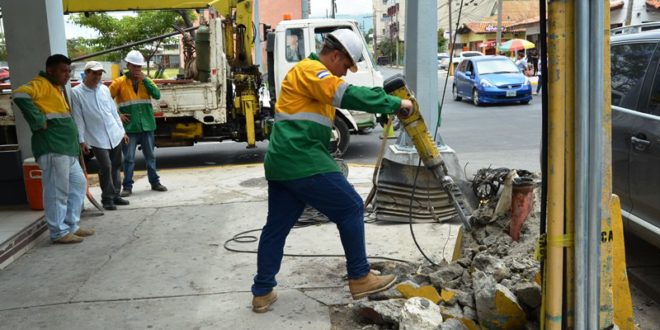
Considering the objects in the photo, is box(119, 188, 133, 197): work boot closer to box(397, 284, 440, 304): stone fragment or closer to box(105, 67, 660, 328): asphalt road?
box(105, 67, 660, 328): asphalt road

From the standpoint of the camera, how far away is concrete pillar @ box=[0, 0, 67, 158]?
6348 millimetres

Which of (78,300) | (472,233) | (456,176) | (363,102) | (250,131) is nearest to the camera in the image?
(363,102)

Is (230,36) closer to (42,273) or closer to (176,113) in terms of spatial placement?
(176,113)

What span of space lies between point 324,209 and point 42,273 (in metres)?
2.64

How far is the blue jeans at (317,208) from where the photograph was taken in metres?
3.80

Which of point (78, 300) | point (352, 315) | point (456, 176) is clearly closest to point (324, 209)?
point (352, 315)

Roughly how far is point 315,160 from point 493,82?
638 inches

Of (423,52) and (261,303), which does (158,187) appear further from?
(261,303)

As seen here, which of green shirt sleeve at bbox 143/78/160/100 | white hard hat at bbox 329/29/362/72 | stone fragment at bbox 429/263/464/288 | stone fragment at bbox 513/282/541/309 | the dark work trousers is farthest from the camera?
green shirt sleeve at bbox 143/78/160/100

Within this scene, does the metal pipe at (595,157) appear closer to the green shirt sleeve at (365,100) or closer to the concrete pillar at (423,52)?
the green shirt sleeve at (365,100)

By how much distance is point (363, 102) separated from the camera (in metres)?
3.57

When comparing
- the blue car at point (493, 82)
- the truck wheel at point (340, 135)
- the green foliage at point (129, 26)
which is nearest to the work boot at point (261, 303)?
the truck wheel at point (340, 135)

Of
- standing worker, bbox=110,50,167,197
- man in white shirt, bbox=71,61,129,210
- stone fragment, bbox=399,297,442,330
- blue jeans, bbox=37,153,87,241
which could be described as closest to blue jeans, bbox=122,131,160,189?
standing worker, bbox=110,50,167,197

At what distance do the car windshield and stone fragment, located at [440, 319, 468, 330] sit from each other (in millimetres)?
17167
